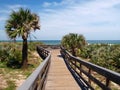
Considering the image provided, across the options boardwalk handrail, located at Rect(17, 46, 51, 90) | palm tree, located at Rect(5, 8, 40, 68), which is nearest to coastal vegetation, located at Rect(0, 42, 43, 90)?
palm tree, located at Rect(5, 8, 40, 68)

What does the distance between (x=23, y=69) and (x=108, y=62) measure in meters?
7.94

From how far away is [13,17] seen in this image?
85.0ft

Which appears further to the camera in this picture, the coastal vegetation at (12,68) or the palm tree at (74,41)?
the palm tree at (74,41)

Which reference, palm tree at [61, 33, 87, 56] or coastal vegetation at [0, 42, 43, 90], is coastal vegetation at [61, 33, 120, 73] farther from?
coastal vegetation at [0, 42, 43, 90]

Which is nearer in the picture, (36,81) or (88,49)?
(36,81)

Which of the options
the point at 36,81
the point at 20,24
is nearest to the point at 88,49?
the point at 20,24

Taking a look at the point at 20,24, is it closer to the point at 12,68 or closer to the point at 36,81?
the point at 12,68

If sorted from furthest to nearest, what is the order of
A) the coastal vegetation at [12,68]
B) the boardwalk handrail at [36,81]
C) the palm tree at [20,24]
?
1. the palm tree at [20,24]
2. the coastal vegetation at [12,68]
3. the boardwalk handrail at [36,81]

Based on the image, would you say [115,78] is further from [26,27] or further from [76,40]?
[76,40]

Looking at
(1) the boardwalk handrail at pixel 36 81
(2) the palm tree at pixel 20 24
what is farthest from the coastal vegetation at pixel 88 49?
(1) the boardwalk handrail at pixel 36 81

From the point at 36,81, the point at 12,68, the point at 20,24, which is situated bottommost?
the point at 12,68

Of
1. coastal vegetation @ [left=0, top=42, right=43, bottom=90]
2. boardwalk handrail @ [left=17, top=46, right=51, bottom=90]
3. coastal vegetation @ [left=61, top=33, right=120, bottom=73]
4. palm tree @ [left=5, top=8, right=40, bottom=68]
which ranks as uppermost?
palm tree @ [left=5, top=8, right=40, bottom=68]

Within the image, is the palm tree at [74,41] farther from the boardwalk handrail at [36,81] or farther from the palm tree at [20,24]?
the boardwalk handrail at [36,81]

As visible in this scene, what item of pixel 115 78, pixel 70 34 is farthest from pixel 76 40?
pixel 115 78
